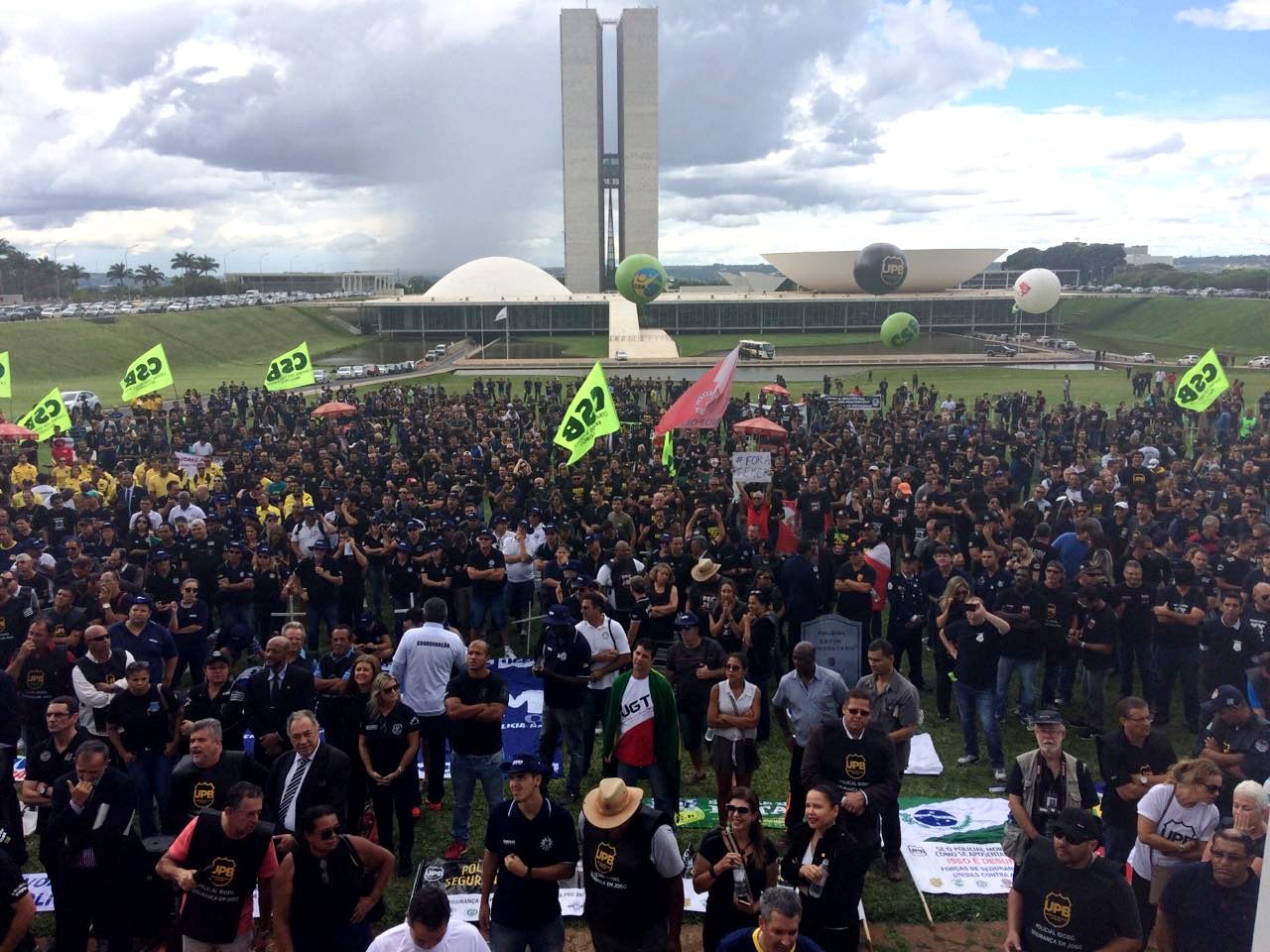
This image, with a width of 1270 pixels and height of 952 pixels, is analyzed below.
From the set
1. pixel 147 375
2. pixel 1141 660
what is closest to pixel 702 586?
pixel 1141 660

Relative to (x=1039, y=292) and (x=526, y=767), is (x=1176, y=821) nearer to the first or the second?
(x=526, y=767)

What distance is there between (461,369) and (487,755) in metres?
48.1

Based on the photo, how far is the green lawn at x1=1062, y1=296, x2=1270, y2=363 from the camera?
64.9 m

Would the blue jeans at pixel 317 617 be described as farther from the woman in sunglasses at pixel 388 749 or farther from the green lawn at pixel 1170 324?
the green lawn at pixel 1170 324

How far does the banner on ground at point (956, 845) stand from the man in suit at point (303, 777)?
3732mm

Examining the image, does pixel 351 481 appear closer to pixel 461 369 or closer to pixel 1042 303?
pixel 461 369

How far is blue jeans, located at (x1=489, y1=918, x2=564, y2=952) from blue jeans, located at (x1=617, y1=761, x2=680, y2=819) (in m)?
1.90

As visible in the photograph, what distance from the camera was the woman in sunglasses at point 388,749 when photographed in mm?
5977

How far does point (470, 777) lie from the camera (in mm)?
6430

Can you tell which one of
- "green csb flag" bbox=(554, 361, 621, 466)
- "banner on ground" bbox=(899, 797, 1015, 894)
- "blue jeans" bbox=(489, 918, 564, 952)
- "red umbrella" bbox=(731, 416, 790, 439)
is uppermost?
"green csb flag" bbox=(554, 361, 621, 466)

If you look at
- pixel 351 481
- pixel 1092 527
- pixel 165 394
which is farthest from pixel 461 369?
pixel 1092 527

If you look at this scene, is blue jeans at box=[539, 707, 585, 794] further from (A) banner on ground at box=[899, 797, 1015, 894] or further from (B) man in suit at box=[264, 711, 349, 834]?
(A) banner on ground at box=[899, 797, 1015, 894]

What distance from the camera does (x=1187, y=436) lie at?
24750mm

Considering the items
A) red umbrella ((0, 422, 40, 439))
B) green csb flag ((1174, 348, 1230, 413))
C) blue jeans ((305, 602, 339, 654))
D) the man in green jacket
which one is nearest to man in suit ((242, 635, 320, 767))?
the man in green jacket
